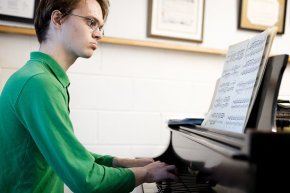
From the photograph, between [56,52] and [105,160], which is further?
[105,160]

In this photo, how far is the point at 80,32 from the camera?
121 centimetres

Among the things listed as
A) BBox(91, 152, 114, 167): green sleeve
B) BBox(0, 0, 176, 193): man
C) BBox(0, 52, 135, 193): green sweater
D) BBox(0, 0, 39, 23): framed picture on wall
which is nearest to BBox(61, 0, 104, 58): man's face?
BBox(0, 0, 176, 193): man

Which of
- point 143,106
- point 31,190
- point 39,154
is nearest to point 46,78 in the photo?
point 39,154

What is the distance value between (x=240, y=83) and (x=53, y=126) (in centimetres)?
67

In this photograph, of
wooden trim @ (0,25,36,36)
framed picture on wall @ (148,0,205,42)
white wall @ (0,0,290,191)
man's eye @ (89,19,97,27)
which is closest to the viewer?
man's eye @ (89,19,97,27)

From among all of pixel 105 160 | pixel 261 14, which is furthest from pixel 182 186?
pixel 261 14

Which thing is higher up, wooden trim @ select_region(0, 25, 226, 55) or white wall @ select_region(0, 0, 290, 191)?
wooden trim @ select_region(0, 25, 226, 55)

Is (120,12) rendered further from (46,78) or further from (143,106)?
(46,78)

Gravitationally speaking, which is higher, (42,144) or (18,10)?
(18,10)

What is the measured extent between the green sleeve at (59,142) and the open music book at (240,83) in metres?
0.42

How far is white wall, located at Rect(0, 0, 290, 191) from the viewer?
1867mm

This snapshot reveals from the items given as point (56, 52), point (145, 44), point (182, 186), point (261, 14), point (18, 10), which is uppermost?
point (261, 14)

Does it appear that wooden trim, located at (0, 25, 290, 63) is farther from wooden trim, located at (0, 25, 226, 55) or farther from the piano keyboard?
the piano keyboard

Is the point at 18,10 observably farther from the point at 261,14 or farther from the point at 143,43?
the point at 261,14
